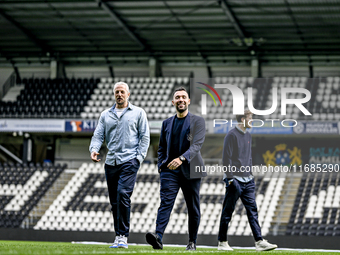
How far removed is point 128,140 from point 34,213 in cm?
1462

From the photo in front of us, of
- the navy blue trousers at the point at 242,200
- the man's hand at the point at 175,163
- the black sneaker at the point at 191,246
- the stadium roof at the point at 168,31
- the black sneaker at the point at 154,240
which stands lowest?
the black sneaker at the point at 191,246

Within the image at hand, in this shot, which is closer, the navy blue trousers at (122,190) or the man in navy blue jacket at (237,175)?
the navy blue trousers at (122,190)

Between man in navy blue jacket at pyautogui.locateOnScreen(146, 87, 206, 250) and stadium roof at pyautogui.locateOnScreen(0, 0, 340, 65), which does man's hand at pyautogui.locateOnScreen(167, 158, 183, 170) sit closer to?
man in navy blue jacket at pyautogui.locateOnScreen(146, 87, 206, 250)

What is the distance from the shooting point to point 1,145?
26.6 metres

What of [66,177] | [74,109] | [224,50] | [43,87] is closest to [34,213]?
[66,177]

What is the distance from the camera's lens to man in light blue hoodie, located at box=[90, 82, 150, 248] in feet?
23.7

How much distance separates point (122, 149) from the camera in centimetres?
736

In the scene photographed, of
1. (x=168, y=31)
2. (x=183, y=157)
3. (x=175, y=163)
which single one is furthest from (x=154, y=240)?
(x=168, y=31)

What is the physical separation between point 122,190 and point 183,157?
0.85m

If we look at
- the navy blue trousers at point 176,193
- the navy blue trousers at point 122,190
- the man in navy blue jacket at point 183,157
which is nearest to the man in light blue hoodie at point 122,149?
the navy blue trousers at point 122,190

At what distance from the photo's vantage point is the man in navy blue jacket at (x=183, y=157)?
727 centimetres

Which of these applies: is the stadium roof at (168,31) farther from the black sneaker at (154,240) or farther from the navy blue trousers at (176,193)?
the black sneaker at (154,240)

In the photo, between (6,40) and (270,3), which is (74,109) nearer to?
(6,40)

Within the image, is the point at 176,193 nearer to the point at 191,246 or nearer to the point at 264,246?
the point at 191,246
